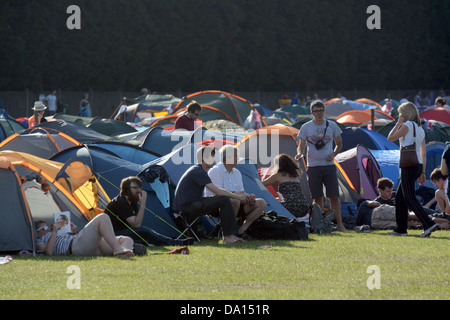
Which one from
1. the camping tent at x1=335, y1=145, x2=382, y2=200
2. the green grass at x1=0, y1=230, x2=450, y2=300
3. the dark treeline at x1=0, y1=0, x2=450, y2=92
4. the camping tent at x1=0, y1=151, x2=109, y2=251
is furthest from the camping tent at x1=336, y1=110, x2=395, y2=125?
the dark treeline at x1=0, y1=0, x2=450, y2=92

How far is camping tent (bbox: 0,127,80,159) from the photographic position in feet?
42.0

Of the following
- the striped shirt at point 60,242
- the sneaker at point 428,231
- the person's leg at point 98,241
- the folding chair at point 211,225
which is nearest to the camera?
the person's leg at point 98,241

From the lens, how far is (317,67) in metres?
44.4

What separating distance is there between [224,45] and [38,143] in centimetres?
2923

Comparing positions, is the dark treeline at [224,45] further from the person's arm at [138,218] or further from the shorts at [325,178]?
the person's arm at [138,218]

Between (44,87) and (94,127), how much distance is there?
16.5 meters

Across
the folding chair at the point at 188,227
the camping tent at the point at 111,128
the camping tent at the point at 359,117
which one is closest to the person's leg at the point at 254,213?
the folding chair at the point at 188,227

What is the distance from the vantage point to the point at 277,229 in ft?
31.8

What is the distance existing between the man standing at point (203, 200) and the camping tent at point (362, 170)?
11.7 feet

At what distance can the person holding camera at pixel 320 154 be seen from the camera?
10500mm

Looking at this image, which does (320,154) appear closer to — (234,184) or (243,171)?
(243,171)

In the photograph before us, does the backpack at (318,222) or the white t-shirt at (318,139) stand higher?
the white t-shirt at (318,139)
